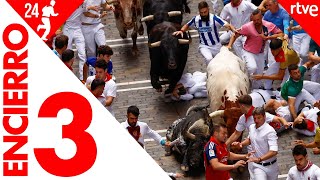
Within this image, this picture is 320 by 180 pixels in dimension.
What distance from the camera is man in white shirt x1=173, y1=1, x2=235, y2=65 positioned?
18.3 metres

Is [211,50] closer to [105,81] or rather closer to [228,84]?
[228,84]

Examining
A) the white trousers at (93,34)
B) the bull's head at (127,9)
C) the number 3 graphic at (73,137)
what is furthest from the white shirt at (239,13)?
the number 3 graphic at (73,137)

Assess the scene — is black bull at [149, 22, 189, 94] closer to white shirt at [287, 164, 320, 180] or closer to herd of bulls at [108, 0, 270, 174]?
herd of bulls at [108, 0, 270, 174]

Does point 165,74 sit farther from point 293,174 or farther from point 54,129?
point 54,129

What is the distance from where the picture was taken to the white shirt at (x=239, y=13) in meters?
19.5

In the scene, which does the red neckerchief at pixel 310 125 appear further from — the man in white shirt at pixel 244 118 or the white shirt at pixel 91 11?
the white shirt at pixel 91 11

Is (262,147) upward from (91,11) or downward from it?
downward

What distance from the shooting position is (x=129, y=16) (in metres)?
20.4

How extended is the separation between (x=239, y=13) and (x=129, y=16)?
102 inches

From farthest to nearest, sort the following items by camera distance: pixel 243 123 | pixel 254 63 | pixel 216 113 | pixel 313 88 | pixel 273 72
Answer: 1. pixel 254 63
2. pixel 273 72
3. pixel 313 88
4. pixel 216 113
5. pixel 243 123

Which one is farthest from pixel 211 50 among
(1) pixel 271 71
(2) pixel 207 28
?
(1) pixel 271 71

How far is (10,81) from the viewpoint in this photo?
342 inches

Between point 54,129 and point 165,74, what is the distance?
33.3 feet

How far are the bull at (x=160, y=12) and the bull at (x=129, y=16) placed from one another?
263 mm
